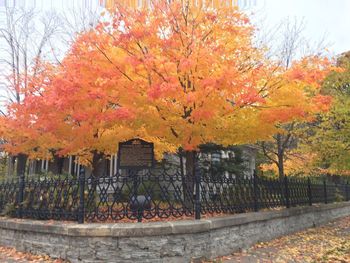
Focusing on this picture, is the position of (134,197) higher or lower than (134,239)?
higher

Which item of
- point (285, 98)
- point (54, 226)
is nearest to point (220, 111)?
point (285, 98)

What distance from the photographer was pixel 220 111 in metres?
8.38

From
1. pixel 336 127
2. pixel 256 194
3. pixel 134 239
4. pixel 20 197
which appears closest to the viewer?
pixel 134 239

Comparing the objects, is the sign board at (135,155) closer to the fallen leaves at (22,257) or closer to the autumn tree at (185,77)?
the autumn tree at (185,77)

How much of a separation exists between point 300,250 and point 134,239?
14.4ft

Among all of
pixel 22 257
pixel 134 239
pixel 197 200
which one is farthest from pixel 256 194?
pixel 22 257

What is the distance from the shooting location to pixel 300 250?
810 centimetres

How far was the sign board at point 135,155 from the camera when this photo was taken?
31.9 feet

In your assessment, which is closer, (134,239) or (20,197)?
(134,239)

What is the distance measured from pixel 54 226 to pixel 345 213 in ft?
52.1

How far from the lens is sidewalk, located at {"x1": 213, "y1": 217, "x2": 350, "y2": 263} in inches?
279

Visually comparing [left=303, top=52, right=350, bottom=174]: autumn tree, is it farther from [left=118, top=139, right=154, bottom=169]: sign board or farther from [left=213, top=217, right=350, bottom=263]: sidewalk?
[left=118, top=139, right=154, bottom=169]: sign board

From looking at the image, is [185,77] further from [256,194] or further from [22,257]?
[22,257]

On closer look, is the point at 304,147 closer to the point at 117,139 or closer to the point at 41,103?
the point at 117,139
